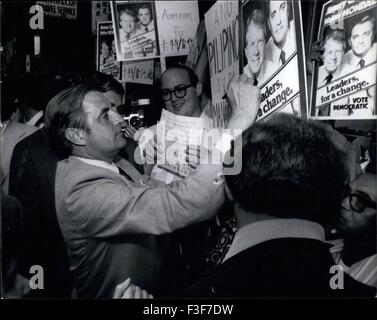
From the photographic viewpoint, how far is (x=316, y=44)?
237 centimetres

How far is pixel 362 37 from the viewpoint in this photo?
7.68 feet

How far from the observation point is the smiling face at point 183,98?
2.45 m

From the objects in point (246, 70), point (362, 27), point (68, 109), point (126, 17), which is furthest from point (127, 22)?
point (362, 27)

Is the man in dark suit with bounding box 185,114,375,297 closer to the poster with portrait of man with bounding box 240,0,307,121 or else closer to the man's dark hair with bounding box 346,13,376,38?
the poster with portrait of man with bounding box 240,0,307,121

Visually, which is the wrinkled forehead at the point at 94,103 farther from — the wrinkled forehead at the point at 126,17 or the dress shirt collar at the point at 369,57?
the dress shirt collar at the point at 369,57

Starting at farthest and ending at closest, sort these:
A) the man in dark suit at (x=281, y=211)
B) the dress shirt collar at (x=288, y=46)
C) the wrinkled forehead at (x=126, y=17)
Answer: the wrinkled forehead at (x=126, y=17), the dress shirt collar at (x=288, y=46), the man in dark suit at (x=281, y=211)

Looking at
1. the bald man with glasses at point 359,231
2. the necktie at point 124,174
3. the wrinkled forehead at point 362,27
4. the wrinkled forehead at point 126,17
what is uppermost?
the wrinkled forehead at point 126,17

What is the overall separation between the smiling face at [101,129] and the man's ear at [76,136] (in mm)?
17

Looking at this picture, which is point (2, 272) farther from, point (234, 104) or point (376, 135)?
point (376, 135)

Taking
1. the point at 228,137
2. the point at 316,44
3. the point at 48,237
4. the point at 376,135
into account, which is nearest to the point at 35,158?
the point at 48,237

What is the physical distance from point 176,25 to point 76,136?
67cm

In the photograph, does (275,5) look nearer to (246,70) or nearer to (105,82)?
(246,70)

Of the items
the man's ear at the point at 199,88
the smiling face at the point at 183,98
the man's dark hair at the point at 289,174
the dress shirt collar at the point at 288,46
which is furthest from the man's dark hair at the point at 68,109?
the man's dark hair at the point at 289,174

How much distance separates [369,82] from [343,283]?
86 centimetres
